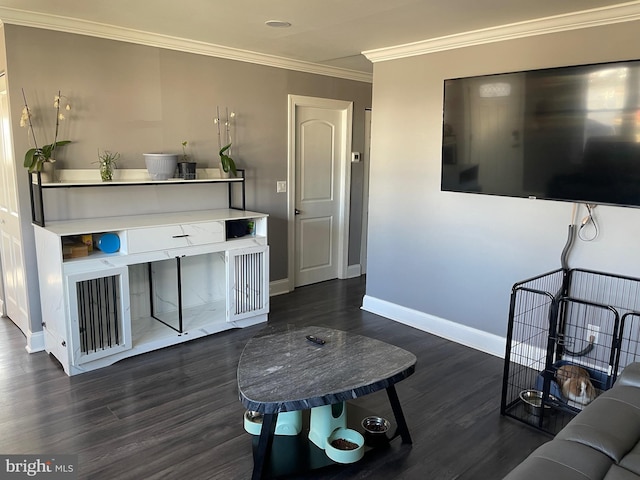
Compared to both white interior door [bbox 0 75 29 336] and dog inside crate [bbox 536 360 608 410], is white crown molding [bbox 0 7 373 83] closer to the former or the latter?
white interior door [bbox 0 75 29 336]

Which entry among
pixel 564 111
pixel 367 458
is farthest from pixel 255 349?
pixel 564 111

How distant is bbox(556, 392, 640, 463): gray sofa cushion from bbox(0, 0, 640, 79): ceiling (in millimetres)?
2183

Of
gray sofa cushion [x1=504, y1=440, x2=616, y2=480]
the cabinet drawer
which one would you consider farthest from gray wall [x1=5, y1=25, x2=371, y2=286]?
gray sofa cushion [x1=504, y1=440, x2=616, y2=480]

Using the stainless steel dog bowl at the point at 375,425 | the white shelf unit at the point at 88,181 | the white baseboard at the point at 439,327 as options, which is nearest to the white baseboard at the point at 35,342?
the white shelf unit at the point at 88,181

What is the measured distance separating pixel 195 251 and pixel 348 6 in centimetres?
205

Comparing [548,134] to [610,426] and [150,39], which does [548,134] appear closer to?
[610,426]

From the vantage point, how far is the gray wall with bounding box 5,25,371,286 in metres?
3.43

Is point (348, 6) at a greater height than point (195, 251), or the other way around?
point (348, 6)

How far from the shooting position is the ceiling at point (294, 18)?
2930 mm

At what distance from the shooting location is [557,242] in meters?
3.29

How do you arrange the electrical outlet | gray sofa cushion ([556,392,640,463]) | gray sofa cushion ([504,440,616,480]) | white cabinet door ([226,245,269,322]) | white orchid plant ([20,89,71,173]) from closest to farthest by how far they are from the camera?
gray sofa cushion ([504,440,616,480]), gray sofa cushion ([556,392,640,463]), the electrical outlet, white orchid plant ([20,89,71,173]), white cabinet door ([226,245,269,322])

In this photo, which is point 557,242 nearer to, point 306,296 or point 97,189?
point 306,296

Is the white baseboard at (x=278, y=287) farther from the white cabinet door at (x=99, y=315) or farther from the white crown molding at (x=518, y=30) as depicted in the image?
the white crown molding at (x=518, y=30)

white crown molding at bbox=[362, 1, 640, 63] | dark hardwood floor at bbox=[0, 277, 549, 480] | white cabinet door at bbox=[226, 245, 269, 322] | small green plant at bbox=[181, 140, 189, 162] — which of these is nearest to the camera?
dark hardwood floor at bbox=[0, 277, 549, 480]
